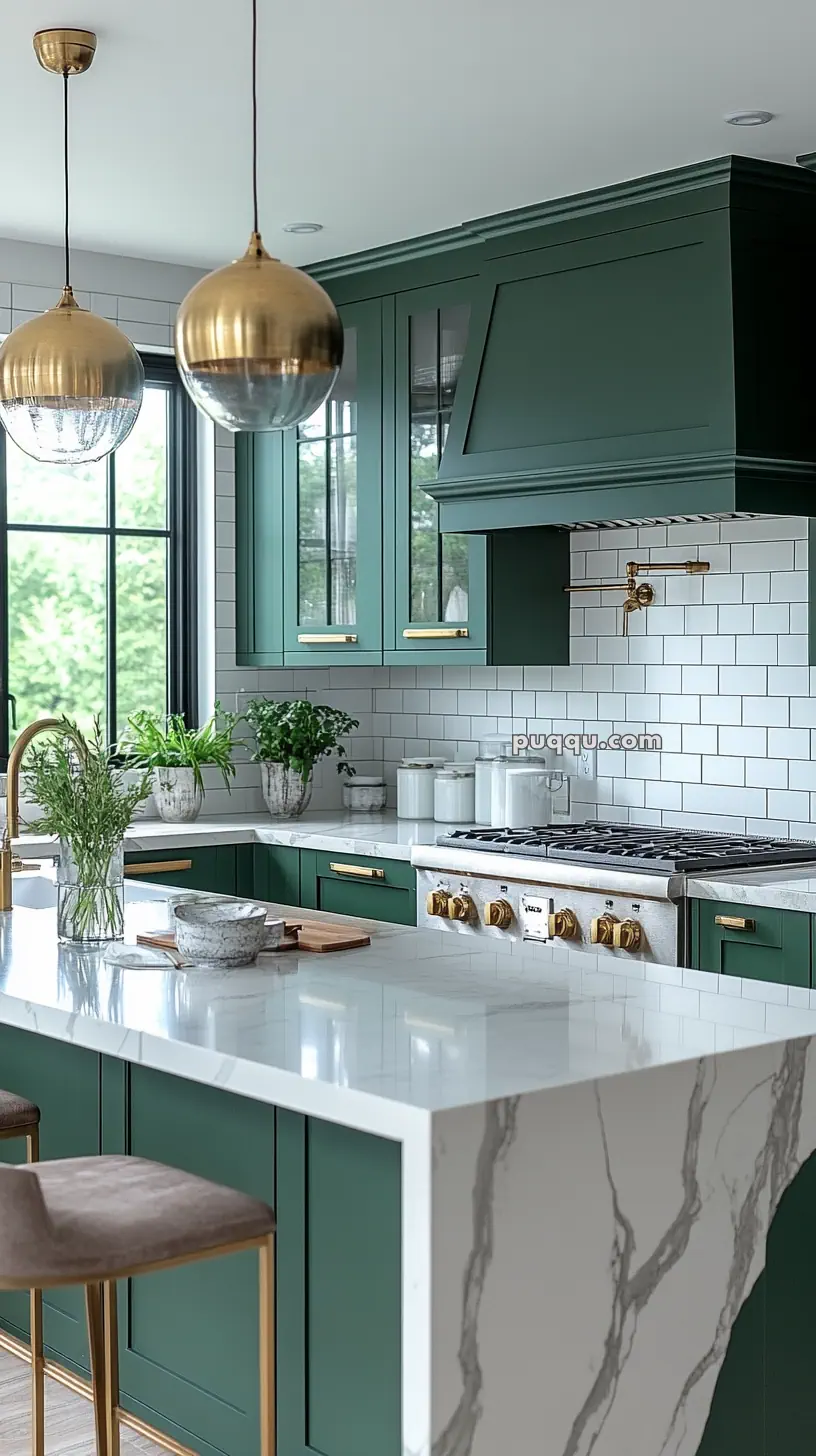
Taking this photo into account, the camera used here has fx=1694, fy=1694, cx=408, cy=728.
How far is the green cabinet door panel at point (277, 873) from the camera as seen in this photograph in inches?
215

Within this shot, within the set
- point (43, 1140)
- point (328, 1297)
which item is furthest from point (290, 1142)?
point (43, 1140)

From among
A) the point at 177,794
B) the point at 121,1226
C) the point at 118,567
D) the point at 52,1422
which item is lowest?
the point at 52,1422

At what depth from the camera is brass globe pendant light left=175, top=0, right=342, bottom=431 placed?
2525 mm

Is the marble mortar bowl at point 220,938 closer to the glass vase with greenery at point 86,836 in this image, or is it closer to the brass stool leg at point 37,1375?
the glass vase with greenery at point 86,836

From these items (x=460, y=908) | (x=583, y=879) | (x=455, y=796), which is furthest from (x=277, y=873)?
(x=583, y=879)

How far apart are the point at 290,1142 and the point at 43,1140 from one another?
0.92 m

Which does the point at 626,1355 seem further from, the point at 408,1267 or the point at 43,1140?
the point at 43,1140

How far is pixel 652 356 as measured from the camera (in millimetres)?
4566

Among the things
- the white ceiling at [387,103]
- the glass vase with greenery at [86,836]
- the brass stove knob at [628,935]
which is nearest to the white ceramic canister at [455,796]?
Result: the brass stove knob at [628,935]

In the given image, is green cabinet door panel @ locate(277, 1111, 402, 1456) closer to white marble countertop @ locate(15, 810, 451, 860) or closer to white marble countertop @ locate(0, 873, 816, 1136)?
white marble countertop @ locate(0, 873, 816, 1136)

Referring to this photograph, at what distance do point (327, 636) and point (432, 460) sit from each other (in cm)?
72

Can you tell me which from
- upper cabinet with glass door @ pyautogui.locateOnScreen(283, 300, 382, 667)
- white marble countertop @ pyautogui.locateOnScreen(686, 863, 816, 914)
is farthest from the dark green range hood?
white marble countertop @ pyautogui.locateOnScreen(686, 863, 816, 914)

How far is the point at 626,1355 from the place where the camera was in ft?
7.48

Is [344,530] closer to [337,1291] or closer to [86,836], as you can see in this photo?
[86,836]
